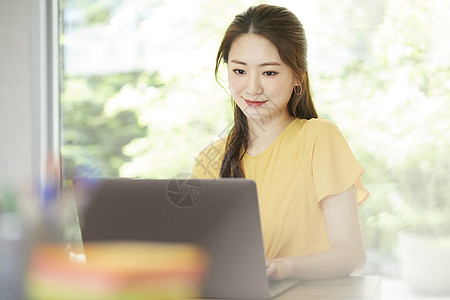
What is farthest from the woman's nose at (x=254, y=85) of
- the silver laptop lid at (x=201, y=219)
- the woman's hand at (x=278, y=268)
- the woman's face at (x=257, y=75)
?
the silver laptop lid at (x=201, y=219)

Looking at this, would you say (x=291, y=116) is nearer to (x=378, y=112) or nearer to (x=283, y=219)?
(x=283, y=219)

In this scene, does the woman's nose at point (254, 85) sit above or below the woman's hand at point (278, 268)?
above

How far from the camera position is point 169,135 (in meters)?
3.46

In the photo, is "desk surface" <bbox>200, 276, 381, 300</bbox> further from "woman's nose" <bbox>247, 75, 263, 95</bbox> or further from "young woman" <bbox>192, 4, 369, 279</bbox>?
"woman's nose" <bbox>247, 75, 263, 95</bbox>

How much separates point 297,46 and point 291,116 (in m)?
0.25

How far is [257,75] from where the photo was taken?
1602mm

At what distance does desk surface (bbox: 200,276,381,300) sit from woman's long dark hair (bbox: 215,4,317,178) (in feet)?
1.85

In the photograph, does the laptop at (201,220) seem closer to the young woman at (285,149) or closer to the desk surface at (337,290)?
the desk surface at (337,290)

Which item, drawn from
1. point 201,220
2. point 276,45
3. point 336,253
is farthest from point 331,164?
point 201,220

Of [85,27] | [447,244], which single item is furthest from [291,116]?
[85,27]

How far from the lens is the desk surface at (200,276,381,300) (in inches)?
40.4

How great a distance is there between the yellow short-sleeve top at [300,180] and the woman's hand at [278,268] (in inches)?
13.3

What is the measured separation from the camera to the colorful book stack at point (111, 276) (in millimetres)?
219

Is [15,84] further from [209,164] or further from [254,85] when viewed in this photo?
[254,85]
